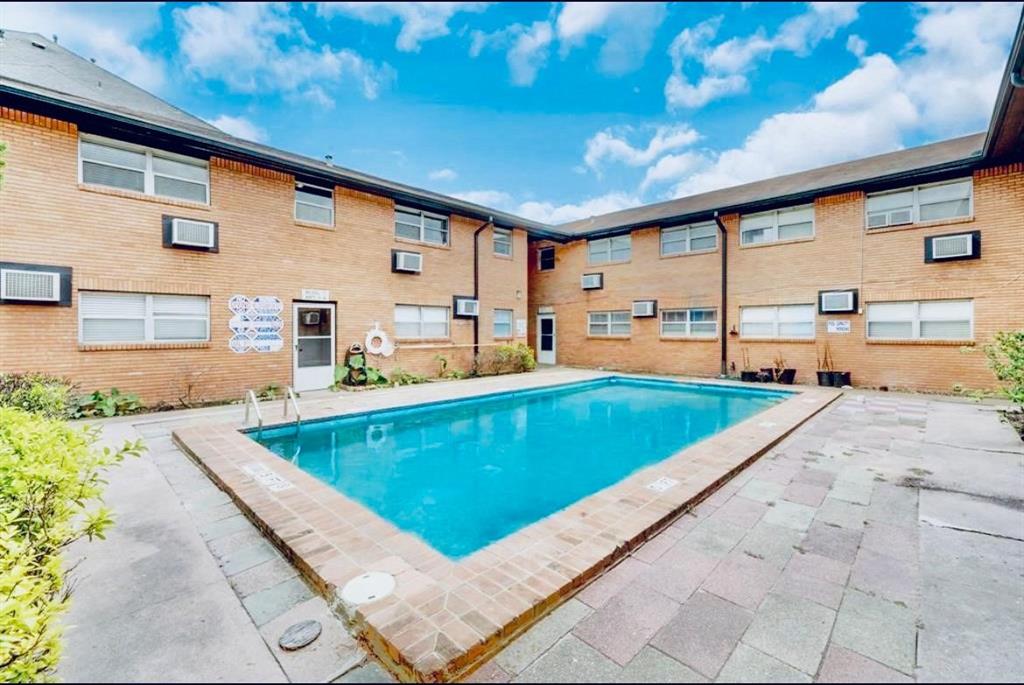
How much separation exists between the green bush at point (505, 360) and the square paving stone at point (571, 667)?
12.2 metres

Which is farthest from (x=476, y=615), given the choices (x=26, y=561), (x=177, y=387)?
(x=177, y=387)

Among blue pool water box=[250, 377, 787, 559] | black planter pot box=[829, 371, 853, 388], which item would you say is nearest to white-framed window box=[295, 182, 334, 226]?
blue pool water box=[250, 377, 787, 559]

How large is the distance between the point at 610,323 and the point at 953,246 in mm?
9258

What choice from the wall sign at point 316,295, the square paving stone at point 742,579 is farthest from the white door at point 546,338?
the square paving stone at point 742,579

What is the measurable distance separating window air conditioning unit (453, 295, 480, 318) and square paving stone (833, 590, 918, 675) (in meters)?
12.0

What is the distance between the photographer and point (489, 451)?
6.85 m

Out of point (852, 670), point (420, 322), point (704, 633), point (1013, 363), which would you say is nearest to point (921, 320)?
point (1013, 363)

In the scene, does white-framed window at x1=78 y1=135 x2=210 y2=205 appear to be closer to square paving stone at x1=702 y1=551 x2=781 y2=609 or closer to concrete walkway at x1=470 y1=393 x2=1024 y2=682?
concrete walkway at x1=470 y1=393 x2=1024 y2=682

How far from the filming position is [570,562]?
2.78 meters

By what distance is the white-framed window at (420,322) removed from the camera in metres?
12.4

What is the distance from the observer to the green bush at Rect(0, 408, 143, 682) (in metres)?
1.49

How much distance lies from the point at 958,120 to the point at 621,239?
9.16 m

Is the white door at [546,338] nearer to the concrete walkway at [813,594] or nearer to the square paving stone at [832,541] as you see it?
the concrete walkway at [813,594]

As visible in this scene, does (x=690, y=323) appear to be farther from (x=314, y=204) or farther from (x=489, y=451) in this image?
(x=314, y=204)
